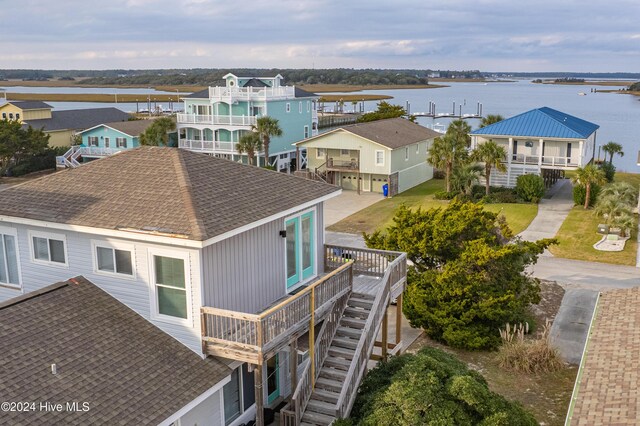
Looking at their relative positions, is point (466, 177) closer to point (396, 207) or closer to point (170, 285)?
point (396, 207)

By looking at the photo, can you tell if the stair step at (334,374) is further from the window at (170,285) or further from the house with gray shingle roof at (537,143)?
the house with gray shingle roof at (537,143)

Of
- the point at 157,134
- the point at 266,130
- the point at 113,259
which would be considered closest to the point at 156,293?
the point at 113,259

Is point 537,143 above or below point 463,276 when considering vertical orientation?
above

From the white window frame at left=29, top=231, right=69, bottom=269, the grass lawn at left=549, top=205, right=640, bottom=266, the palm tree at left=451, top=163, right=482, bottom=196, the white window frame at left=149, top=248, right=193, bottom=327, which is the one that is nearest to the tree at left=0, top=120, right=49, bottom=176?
the palm tree at left=451, top=163, right=482, bottom=196

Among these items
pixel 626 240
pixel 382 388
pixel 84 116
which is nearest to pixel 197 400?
pixel 382 388

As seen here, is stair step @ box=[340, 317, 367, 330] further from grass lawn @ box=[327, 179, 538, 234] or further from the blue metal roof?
the blue metal roof

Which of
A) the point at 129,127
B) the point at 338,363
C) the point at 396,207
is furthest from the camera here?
the point at 129,127

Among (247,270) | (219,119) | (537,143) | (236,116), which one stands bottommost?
(247,270)
